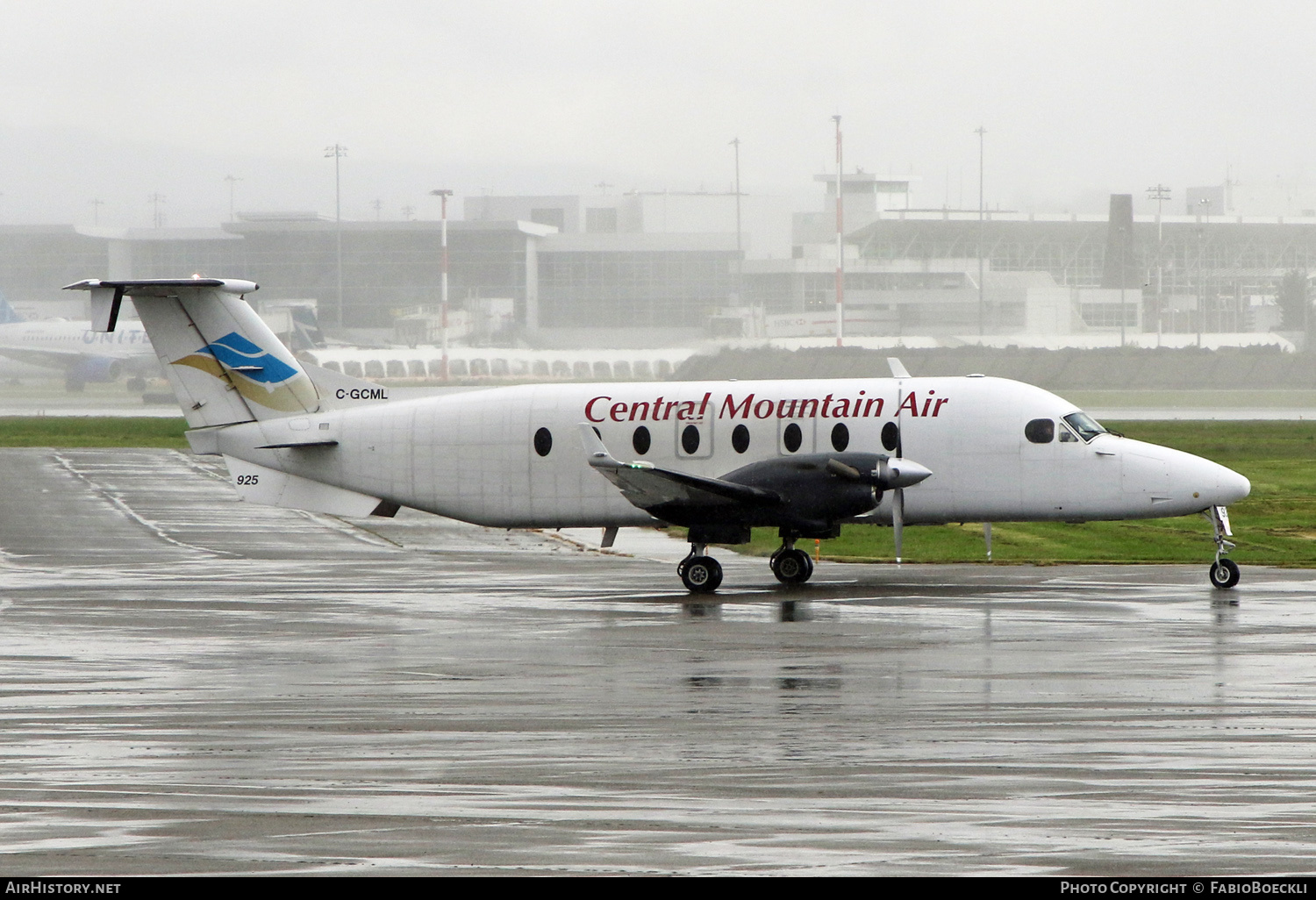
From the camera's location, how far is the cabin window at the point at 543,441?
23.9 meters

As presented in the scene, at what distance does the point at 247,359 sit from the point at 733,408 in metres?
7.89

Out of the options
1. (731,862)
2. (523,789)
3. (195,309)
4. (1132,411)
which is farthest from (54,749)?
(1132,411)

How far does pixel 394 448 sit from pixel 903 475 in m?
8.09

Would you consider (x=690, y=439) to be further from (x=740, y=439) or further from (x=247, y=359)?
(x=247, y=359)

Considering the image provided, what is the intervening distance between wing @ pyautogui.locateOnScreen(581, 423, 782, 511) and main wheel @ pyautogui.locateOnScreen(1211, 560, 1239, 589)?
20.8ft

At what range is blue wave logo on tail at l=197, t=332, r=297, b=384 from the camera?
24656 mm

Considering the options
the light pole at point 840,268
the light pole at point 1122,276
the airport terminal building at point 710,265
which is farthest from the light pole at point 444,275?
the light pole at point 1122,276

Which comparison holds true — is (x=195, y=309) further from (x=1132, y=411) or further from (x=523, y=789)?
(x=1132, y=411)

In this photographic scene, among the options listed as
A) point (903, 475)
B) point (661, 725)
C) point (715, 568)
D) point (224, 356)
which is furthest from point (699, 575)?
point (661, 725)

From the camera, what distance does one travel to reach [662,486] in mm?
22188

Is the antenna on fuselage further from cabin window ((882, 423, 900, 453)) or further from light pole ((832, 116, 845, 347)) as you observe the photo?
light pole ((832, 116, 845, 347))

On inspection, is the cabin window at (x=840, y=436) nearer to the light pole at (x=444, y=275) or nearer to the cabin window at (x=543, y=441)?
the cabin window at (x=543, y=441)

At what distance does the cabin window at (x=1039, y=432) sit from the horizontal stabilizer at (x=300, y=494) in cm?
1006

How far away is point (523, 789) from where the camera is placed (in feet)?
32.1
